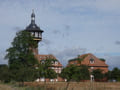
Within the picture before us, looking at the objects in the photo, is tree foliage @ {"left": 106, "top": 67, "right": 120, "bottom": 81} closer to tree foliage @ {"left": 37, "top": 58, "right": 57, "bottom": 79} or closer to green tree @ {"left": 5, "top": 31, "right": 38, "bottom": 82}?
green tree @ {"left": 5, "top": 31, "right": 38, "bottom": 82}

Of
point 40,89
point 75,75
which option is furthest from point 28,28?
point 40,89

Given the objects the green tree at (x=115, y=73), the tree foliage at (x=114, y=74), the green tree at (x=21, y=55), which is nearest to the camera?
the green tree at (x=21, y=55)

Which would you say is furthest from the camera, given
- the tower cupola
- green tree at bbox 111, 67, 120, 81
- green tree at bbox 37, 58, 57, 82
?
the tower cupola

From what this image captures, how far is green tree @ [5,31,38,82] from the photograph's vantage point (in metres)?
61.1

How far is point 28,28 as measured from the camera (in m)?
75.7

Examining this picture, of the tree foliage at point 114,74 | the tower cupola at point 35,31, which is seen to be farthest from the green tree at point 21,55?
the tree foliage at point 114,74

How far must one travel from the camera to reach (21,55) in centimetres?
6319

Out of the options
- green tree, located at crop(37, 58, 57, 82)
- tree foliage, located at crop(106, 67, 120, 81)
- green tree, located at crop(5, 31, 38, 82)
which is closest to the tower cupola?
green tree, located at crop(5, 31, 38, 82)

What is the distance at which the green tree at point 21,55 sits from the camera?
61.1 m

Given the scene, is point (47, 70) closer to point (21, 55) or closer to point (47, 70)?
point (47, 70)

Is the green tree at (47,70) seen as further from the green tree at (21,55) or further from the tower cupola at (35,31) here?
the tower cupola at (35,31)

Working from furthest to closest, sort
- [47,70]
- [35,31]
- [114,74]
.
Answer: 1. [35,31]
2. [114,74]
3. [47,70]

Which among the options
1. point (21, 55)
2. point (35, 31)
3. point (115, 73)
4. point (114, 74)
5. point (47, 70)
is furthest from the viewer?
point (35, 31)

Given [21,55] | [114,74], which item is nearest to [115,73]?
[114,74]
